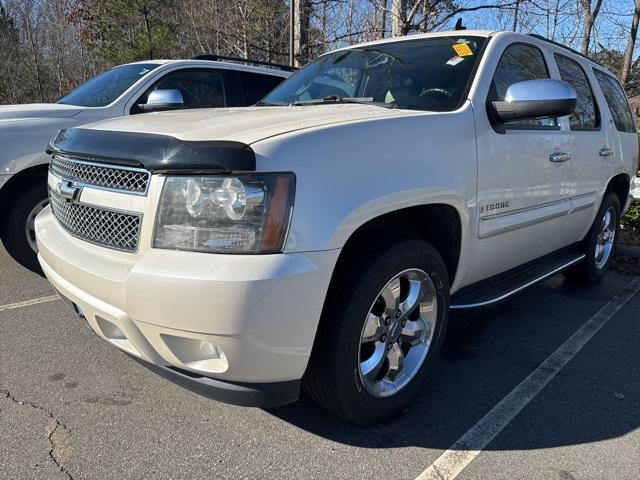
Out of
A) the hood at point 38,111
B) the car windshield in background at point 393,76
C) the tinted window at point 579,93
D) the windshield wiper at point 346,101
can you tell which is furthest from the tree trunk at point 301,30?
the windshield wiper at point 346,101

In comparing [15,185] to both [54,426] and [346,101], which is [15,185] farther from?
[346,101]

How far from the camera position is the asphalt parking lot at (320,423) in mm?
2146

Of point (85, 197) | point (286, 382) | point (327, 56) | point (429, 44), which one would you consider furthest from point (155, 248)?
point (327, 56)

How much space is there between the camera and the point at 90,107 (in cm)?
475

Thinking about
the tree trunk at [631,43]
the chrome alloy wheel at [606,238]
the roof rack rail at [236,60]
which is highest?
the tree trunk at [631,43]

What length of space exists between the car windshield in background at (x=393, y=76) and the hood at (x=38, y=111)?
2.00 metres

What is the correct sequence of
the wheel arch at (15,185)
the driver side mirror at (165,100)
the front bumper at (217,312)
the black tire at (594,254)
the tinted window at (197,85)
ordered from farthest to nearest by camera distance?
the tinted window at (197,85), the black tire at (594,254), the driver side mirror at (165,100), the wheel arch at (15,185), the front bumper at (217,312)

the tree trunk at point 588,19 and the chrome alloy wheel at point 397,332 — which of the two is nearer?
the chrome alloy wheel at point 397,332

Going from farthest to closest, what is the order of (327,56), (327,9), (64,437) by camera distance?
(327,9) → (327,56) → (64,437)

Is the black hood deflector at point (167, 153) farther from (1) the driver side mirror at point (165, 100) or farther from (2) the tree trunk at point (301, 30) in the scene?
(2) the tree trunk at point (301, 30)

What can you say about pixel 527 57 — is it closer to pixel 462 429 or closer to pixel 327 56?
pixel 327 56

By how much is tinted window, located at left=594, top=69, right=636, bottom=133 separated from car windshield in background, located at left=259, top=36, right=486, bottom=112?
84.9 inches

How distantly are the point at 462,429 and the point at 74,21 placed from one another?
96.4 feet

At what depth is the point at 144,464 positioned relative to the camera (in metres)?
2.12
